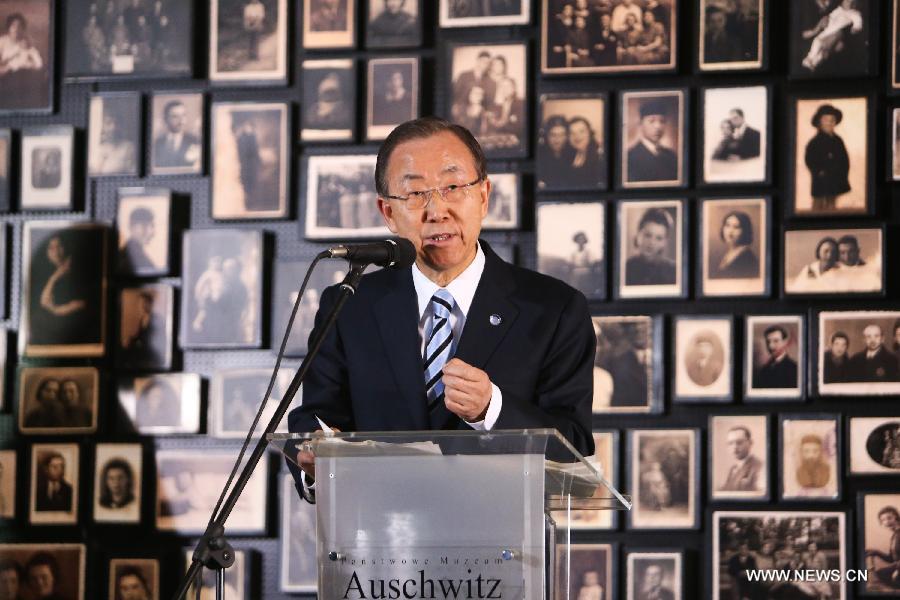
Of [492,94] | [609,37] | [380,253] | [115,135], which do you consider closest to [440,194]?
[380,253]

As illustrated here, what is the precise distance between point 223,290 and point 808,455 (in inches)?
94.6

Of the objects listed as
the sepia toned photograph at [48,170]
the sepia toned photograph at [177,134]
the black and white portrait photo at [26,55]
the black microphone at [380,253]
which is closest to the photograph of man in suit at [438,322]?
the black microphone at [380,253]

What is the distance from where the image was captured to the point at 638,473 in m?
5.10

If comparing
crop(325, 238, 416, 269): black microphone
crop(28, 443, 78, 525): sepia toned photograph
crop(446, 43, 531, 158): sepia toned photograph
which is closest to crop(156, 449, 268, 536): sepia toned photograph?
crop(28, 443, 78, 525): sepia toned photograph

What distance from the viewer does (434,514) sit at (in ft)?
7.89

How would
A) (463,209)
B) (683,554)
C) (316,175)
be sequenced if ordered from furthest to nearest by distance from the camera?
(316,175)
(683,554)
(463,209)

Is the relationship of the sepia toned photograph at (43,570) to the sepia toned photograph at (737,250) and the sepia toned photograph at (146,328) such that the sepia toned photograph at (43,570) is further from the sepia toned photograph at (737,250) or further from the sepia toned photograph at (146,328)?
the sepia toned photograph at (737,250)

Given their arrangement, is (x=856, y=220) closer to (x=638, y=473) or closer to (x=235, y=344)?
(x=638, y=473)

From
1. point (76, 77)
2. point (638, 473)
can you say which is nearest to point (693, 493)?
point (638, 473)

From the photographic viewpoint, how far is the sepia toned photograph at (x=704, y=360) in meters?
5.07

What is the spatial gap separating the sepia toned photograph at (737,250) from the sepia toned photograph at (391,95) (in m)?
1.29

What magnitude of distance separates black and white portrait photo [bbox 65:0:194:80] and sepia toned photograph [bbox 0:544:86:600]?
6.53 feet

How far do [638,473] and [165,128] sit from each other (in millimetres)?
2409

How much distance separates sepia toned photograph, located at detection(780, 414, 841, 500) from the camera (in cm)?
501
